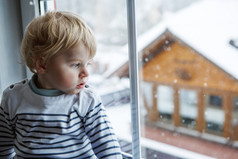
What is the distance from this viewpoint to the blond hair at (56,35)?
45 cm

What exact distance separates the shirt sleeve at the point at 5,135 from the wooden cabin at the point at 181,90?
1943 mm

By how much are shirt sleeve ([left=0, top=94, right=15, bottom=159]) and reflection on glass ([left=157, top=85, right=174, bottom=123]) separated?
368 centimetres

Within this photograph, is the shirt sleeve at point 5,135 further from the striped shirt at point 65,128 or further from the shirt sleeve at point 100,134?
the shirt sleeve at point 100,134

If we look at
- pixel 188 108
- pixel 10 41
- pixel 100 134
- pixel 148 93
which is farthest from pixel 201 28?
pixel 100 134

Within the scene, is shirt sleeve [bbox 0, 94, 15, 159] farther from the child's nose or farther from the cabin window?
the cabin window

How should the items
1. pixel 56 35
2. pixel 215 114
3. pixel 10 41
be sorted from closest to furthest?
pixel 56 35, pixel 10 41, pixel 215 114

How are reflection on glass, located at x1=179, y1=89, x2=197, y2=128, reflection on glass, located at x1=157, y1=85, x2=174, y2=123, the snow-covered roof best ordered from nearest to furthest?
the snow-covered roof, reflection on glass, located at x1=179, y1=89, x2=197, y2=128, reflection on glass, located at x1=157, y1=85, x2=174, y2=123

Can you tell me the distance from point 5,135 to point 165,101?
390cm

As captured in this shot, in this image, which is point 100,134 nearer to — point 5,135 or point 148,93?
point 5,135

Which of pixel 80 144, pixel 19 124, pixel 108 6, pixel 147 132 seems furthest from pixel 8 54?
pixel 147 132

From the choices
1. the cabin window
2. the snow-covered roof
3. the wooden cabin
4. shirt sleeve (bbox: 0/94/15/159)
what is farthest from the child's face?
the cabin window

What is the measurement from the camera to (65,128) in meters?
0.48

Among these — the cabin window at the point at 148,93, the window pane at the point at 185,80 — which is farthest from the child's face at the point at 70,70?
the cabin window at the point at 148,93

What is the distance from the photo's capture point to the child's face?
461 mm
